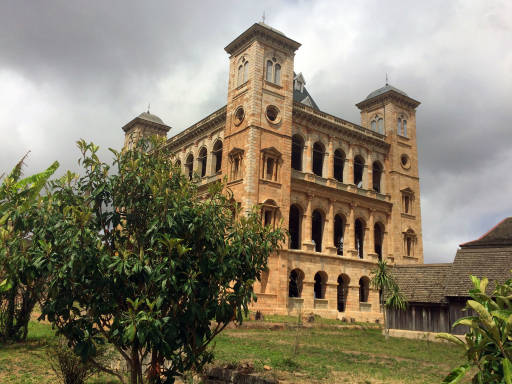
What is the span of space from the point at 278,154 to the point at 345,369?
74.3 ft

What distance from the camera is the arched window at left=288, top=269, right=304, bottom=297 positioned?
33.7m

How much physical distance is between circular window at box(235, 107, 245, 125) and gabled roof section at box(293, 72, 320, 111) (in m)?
14.8

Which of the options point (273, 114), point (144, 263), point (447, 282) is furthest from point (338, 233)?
point (144, 263)

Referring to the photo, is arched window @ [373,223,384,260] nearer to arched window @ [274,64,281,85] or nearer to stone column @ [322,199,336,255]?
stone column @ [322,199,336,255]

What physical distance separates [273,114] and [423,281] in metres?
17.4

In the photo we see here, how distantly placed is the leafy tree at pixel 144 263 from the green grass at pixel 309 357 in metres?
3.85

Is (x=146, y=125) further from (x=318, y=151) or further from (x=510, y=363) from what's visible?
(x=510, y=363)

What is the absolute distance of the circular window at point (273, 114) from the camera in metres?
34.2

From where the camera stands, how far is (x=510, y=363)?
139 inches

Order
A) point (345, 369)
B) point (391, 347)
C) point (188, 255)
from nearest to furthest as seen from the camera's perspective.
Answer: point (188, 255) → point (345, 369) → point (391, 347)

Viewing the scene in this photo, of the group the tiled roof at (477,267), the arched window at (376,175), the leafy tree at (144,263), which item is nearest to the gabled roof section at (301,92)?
the arched window at (376,175)

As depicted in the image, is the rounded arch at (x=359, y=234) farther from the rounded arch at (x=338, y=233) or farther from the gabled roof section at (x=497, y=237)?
the gabled roof section at (x=497, y=237)

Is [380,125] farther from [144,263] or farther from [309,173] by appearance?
[144,263]

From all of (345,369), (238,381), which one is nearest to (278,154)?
(345,369)
